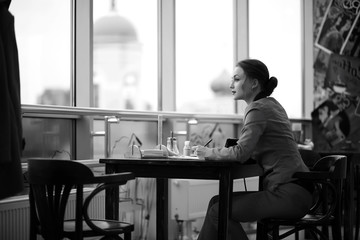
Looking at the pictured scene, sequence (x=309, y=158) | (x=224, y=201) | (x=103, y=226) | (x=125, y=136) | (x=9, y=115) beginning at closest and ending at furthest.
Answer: (x=9, y=115) < (x=103, y=226) < (x=224, y=201) < (x=309, y=158) < (x=125, y=136)

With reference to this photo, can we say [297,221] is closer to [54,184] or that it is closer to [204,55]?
[54,184]

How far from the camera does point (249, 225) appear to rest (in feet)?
20.2

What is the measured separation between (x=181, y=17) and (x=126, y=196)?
→ 187 centimetres

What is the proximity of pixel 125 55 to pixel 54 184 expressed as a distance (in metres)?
2.72

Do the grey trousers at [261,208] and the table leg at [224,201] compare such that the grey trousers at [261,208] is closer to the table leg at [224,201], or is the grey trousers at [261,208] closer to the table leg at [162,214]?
the table leg at [224,201]

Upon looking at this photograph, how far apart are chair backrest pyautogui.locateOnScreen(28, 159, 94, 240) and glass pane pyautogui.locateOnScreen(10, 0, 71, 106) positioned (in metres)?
1.60

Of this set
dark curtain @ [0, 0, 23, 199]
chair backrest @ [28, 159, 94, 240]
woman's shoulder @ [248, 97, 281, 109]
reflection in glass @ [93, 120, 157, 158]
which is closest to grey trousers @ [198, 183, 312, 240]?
woman's shoulder @ [248, 97, 281, 109]

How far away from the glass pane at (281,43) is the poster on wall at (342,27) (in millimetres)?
360

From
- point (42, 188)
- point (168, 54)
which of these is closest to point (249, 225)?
point (168, 54)

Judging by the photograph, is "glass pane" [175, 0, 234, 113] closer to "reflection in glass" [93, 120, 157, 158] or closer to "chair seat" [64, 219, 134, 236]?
"reflection in glass" [93, 120, 157, 158]

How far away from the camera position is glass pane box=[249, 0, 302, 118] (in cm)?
677

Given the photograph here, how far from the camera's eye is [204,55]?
6078 mm

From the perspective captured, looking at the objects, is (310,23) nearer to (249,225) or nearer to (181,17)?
(181,17)

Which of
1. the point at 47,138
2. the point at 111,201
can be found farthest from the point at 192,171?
the point at 47,138
